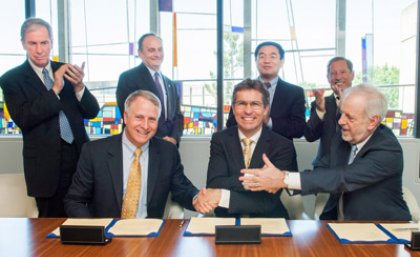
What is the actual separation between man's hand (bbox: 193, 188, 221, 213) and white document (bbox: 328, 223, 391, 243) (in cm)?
61

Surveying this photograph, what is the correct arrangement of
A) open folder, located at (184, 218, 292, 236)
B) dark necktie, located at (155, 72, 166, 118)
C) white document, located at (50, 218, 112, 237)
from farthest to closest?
dark necktie, located at (155, 72, 166, 118)
white document, located at (50, 218, 112, 237)
open folder, located at (184, 218, 292, 236)

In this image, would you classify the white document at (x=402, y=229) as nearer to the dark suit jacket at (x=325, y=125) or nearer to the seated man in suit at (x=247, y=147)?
the seated man in suit at (x=247, y=147)

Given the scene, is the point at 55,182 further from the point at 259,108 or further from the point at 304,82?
the point at 304,82

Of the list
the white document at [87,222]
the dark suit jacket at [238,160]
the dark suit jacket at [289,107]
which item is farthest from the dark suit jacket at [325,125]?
the white document at [87,222]

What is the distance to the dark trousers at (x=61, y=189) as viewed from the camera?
2.77m

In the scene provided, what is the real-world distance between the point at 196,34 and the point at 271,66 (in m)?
1.50

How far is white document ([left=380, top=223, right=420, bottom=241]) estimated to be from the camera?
166 centimetres

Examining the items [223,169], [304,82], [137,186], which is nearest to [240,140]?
[223,169]

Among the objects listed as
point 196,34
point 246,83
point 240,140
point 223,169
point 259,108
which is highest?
point 196,34

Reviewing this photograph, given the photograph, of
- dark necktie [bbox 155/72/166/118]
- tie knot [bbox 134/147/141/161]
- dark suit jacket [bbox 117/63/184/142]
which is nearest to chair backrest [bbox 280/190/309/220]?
tie knot [bbox 134/147/141/161]

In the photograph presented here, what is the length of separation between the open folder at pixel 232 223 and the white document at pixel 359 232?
0.71 ft

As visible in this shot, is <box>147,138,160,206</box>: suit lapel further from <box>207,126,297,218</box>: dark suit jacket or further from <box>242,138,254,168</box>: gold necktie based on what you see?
<box>242,138,254,168</box>: gold necktie

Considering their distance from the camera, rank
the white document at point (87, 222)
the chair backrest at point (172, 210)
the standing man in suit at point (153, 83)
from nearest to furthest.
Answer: the white document at point (87, 222) < the chair backrest at point (172, 210) < the standing man in suit at point (153, 83)

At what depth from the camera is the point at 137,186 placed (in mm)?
2312
